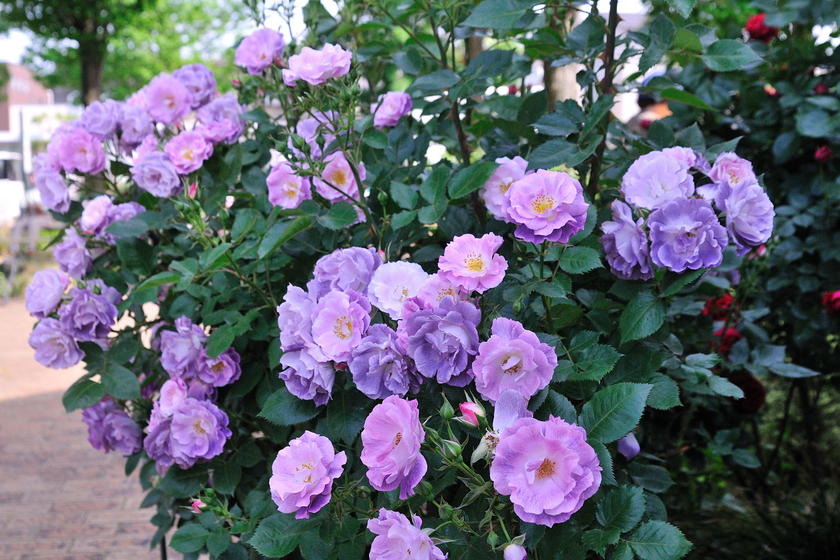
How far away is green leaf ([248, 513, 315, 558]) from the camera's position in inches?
48.1

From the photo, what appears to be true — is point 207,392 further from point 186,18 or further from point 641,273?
point 186,18

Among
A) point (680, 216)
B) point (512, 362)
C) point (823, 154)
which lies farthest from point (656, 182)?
point (823, 154)

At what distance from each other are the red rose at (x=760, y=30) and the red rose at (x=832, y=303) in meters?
0.93

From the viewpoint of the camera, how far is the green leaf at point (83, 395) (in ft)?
5.61

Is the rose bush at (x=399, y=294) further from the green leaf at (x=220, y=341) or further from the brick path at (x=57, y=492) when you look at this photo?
the brick path at (x=57, y=492)

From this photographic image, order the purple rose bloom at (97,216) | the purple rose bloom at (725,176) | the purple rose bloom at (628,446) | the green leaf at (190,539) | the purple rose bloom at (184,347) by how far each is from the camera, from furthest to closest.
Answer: the purple rose bloom at (97,216)
the purple rose bloom at (184,347)
the green leaf at (190,539)
the purple rose bloom at (628,446)
the purple rose bloom at (725,176)

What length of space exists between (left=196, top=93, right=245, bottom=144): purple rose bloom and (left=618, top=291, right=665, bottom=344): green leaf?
39.9 inches

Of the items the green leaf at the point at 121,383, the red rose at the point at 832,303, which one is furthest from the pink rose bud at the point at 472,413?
the red rose at the point at 832,303

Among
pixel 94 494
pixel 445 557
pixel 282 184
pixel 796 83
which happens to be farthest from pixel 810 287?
pixel 94 494

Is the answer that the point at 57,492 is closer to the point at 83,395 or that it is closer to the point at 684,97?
the point at 83,395

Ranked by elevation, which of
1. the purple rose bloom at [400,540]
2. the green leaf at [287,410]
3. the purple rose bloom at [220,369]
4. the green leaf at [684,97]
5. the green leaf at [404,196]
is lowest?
the purple rose bloom at [220,369]

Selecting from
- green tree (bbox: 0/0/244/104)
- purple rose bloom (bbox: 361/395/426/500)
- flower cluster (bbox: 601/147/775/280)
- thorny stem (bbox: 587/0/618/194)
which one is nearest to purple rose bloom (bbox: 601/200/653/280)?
flower cluster (bbox: 601/147/775/280)

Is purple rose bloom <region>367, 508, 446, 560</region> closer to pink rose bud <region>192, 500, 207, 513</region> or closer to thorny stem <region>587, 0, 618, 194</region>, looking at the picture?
pink rose bud <region>192, 500, 207, 513</region>

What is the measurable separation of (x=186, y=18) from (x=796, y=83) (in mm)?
19616
